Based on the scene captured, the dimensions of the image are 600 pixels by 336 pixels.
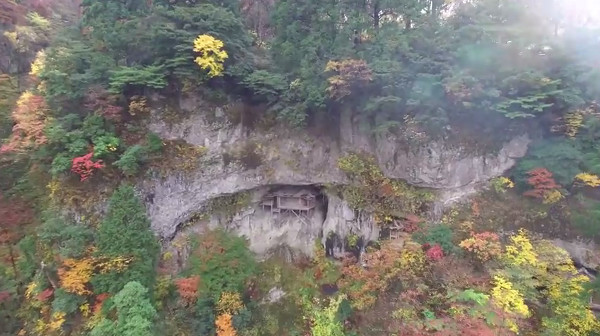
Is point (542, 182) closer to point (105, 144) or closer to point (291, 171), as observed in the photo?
point (291, 171)

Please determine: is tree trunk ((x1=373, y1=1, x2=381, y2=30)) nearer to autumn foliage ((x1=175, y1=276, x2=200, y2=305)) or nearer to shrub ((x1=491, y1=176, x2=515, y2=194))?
shrub ((x1=491, y1=176, x2=515, y2=194))

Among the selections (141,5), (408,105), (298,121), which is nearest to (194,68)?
(141,5)

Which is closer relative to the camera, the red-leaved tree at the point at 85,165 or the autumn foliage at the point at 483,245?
the autumn foliage at the point at 483,245

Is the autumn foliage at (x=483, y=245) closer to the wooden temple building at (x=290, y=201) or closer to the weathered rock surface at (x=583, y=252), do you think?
the weathered rock surface at (x=583, y=252)

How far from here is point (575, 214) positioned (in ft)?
45.7

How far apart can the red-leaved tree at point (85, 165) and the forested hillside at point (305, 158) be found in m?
0.17

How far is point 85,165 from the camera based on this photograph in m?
13.0

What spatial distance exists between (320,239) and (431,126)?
7596 millimetres

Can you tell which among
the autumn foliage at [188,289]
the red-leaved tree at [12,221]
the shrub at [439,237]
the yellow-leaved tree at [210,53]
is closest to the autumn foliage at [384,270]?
the shrub at [439,237]

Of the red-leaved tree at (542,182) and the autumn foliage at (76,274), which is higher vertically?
the red-leaved tree at (542,182)

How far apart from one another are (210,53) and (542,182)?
48.2 feet

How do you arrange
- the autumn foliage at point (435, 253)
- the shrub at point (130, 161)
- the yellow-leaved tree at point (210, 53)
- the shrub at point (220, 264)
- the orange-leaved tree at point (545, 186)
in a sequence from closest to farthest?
the autumn foliage at point (435, 253), the shrub at point (130, 161), the yellow-leaved tree at point (210, 53), the orange-leaved tree at point (545, 186), the shrub at point (220, 264)

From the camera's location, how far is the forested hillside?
12812 mm

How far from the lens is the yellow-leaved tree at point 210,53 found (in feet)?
44.8
